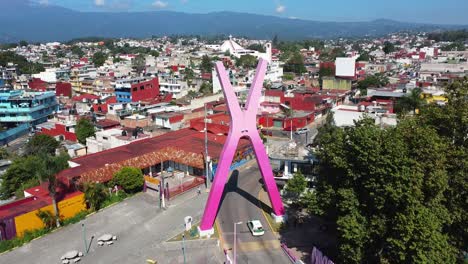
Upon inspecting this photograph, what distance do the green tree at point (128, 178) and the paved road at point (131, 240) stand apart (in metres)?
1.54

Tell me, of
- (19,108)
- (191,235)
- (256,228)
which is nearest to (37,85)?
(19,108)

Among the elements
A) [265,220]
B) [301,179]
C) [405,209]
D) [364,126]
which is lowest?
[265,220]

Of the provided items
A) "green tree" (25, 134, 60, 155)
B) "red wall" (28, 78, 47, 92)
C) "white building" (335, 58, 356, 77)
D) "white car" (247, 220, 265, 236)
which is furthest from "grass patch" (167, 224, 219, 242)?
"red wall" (28, 78, 47, 92)

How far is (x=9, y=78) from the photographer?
8856 centimetres

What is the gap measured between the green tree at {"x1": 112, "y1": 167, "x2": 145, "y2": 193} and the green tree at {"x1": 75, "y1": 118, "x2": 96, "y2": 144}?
18567 mm

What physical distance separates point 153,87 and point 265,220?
48037mm

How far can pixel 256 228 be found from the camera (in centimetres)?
2275

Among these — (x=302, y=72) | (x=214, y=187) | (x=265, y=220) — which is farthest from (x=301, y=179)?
(x=302, y=72)

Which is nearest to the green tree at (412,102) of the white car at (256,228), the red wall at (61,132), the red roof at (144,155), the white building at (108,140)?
the red roof at (144,155)

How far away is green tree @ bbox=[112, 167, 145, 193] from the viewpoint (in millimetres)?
28594

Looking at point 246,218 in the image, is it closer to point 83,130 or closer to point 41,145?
point 41,145

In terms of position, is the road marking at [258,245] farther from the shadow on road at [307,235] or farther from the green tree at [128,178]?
the green tree at [128,178]

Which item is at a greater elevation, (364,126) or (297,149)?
(364,126)

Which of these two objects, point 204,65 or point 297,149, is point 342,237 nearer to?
point 297,149
